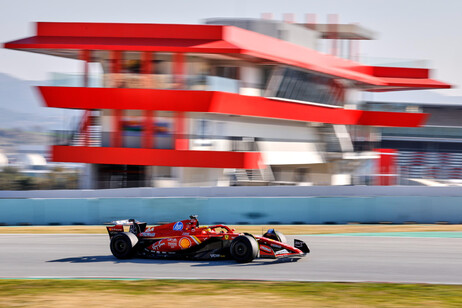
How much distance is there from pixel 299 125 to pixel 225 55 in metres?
9.38

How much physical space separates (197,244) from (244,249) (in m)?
1.00

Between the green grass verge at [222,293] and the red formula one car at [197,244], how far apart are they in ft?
5.47

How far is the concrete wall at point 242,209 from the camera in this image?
846 inches

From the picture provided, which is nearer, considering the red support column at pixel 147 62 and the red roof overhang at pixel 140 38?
the red roof overhang at pixel 140 38

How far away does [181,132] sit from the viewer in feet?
94.4

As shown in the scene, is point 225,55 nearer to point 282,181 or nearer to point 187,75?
point 187,75

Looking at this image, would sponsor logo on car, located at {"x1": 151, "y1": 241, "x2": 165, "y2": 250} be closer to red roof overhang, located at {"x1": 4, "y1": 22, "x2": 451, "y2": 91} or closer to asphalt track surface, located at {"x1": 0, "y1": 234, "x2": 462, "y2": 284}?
asphalt track surface, located at {"x1": 0, "y1": 234, "x2": 462, "y2": 284}

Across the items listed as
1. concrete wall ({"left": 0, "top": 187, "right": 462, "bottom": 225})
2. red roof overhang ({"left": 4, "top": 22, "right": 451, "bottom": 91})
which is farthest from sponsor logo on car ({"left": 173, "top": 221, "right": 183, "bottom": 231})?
red roof overhang ({"left": 4, "top": 22, "right": 451, "bottom": 91})

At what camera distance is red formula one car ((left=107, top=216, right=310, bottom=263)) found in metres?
13.2

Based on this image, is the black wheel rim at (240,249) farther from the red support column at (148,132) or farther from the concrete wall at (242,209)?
the red support column at (148,132)

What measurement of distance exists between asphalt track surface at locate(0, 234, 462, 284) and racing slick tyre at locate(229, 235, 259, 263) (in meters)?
0.14

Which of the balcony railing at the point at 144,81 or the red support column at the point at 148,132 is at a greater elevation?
the balcony railing at the point at 144,81

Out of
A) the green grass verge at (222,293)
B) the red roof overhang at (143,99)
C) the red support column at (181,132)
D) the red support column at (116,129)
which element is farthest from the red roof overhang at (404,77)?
the green grass verge at (222,293)

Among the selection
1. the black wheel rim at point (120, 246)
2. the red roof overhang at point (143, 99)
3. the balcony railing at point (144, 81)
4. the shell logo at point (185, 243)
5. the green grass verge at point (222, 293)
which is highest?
the balcony railing at point (144, 81)
